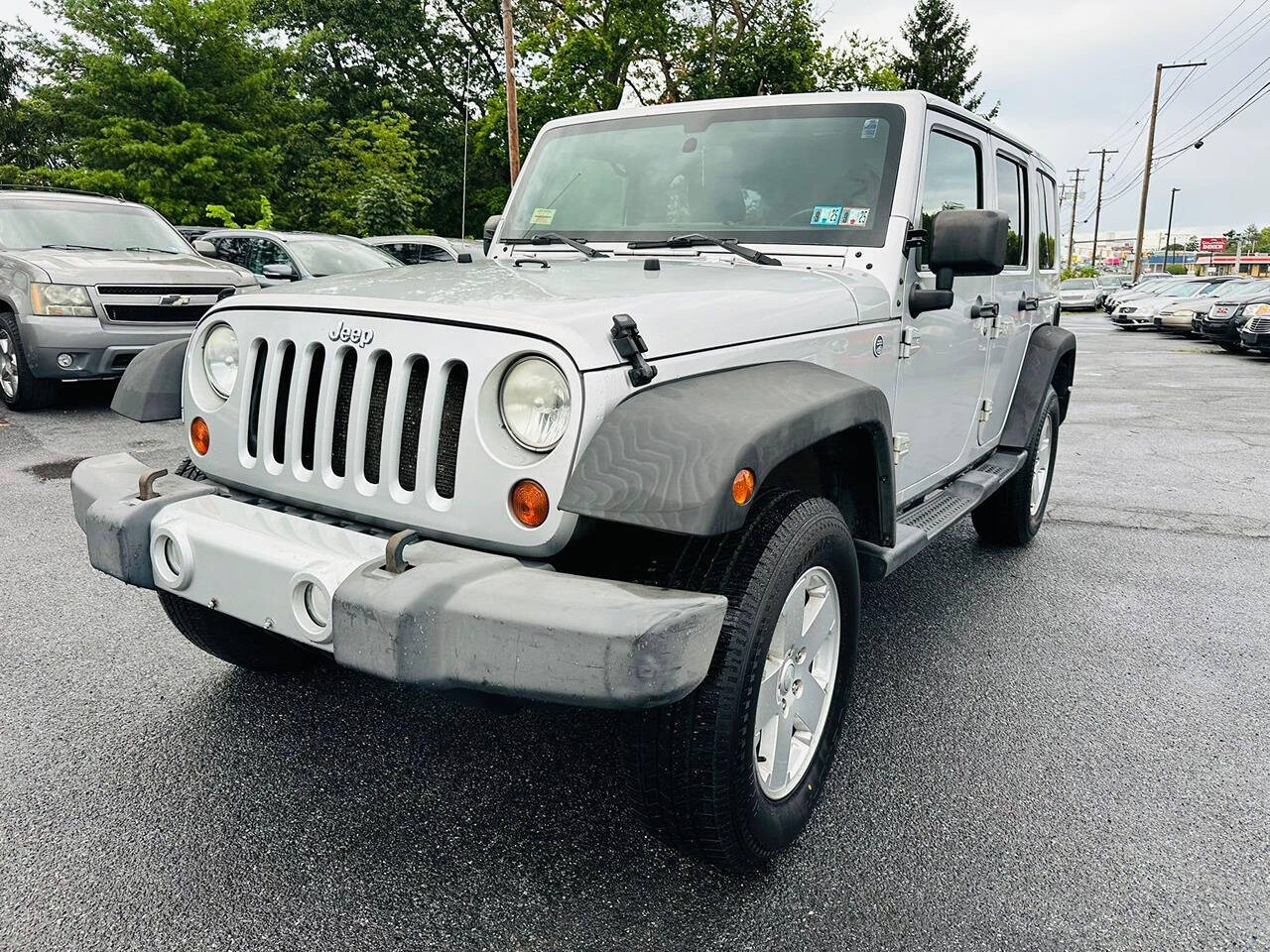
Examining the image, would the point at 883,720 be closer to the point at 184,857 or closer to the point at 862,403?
the point at 862,403

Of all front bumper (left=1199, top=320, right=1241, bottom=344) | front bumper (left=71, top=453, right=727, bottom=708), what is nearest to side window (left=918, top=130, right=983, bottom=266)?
front bumper (left=71, top=453, right=727, bottom=708)

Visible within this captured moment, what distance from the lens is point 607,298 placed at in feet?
7.21

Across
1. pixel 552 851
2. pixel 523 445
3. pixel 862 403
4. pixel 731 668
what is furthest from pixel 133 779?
pixel 862 403

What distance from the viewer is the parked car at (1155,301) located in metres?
24.3

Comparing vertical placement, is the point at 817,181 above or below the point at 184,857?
above

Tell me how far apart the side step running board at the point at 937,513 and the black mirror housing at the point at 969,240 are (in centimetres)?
85

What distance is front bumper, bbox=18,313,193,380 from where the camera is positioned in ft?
24.7

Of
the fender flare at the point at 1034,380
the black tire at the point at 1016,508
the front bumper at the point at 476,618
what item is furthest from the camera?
the black tire at the point at 1016,508

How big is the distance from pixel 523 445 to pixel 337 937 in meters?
1.14

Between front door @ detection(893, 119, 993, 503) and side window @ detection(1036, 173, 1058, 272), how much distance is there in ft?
3.90

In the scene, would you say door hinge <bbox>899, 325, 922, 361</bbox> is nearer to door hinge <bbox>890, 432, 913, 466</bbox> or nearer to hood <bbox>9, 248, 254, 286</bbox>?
door hinge <bbox>890, 432, 913, 466</bbox>

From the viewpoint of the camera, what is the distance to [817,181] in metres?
3.20

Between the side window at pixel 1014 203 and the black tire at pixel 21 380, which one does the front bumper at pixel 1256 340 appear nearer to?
the side window at pixel 1014 203

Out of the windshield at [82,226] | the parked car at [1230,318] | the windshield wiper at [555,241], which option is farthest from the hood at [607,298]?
the parked car at [1230,318]
